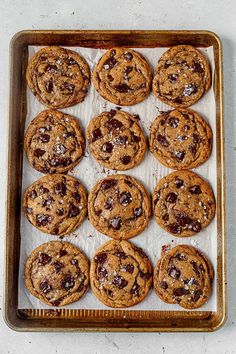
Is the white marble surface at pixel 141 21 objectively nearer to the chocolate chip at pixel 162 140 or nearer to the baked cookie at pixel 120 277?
the chocolate chip at pixel 162 140

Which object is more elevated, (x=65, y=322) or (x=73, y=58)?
(x=73, y=58)

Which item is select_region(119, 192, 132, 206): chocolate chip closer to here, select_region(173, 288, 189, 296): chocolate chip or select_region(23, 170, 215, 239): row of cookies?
select_region(23, 170, 215, 239): row of cookies

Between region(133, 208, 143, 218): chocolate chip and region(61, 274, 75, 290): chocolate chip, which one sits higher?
region(133, 208, 143, 218): chocolate chip

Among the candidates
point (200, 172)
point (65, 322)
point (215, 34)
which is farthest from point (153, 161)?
point (65, 322)

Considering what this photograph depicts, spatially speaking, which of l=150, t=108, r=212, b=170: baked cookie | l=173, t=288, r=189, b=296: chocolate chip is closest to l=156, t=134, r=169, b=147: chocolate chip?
l=150, t=108, r=212, b=170: baked cookie

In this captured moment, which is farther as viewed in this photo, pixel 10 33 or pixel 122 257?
pixel 10 33

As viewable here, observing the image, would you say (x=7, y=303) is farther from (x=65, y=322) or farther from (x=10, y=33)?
(x=10, y=33)

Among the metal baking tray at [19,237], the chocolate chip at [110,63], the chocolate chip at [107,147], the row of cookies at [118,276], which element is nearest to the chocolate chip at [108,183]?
the chocolate chip at [107,147]
